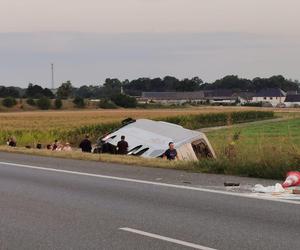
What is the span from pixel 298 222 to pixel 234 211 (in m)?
1.07

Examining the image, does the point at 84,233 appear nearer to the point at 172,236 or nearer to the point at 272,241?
the point at 172,236

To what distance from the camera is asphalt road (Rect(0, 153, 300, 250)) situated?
21.4 ft

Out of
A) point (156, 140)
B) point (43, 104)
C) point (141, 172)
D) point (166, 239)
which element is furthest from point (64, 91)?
point (166, 239)

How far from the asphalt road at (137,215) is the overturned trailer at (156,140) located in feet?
32.0

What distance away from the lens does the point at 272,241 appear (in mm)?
6398

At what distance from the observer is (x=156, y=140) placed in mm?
23453

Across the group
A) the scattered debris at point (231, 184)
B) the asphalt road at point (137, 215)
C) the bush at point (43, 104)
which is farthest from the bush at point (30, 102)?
the scattered debris at point (231, 184)

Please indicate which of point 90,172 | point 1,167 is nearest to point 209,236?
point 90,172

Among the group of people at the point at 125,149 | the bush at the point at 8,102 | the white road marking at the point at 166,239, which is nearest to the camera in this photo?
the white road marking at the point at 166,239

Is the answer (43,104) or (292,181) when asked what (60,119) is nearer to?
(43,104)

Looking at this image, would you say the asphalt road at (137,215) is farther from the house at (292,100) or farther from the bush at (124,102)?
the house at (292,100)

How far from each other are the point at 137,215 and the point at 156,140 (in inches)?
606

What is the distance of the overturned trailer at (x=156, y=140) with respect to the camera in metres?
22.3

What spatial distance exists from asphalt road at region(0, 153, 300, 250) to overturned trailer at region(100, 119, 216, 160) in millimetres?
9747
